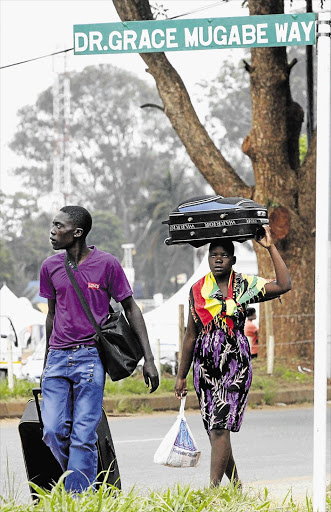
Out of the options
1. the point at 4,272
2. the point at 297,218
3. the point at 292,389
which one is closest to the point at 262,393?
the point at 292,389

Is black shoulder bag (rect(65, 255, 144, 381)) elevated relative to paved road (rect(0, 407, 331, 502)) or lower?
elevated

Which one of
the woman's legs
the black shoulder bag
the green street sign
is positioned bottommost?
the woman's legs

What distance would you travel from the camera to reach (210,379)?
5777mm

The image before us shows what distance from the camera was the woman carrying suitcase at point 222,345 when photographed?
18.7 feet

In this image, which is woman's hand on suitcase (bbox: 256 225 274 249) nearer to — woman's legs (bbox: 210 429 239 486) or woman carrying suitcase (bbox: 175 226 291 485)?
woman carrying suitcase (bbox: 175 226 291 485)

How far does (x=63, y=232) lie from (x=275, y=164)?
10.4 metres

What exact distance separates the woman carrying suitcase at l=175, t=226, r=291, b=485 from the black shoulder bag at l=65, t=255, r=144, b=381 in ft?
1.65

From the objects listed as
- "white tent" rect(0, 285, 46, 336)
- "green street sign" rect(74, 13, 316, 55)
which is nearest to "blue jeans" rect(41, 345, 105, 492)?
"green street sign" rect(74, 13, 316, 55)

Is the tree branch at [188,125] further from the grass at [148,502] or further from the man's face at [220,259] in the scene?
the grass at [148,502]

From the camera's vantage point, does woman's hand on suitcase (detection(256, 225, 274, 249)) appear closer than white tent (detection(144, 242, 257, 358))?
Yes

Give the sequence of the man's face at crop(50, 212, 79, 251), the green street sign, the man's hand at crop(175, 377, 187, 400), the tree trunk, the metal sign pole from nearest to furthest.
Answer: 1. the metal sign pole
2. the green street sign
3. the man's face at crop(50, 212, 79, 251)
4. the man's hand at crop(175, 377, 187, 400)
5. the tree trunk

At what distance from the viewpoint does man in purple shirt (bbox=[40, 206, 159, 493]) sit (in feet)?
17.0

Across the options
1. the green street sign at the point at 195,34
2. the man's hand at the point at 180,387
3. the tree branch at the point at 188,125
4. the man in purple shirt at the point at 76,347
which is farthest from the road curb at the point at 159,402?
the green street sign at the point at 195,34

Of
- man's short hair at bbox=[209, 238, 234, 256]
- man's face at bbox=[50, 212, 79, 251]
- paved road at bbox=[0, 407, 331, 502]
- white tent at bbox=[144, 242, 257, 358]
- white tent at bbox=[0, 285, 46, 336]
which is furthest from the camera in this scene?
white tent at bbox=[0, 285, 46, 336]
